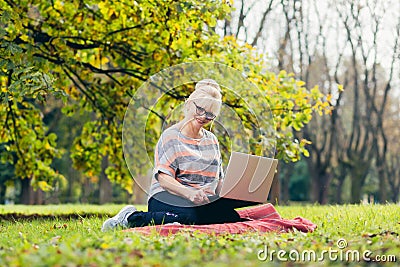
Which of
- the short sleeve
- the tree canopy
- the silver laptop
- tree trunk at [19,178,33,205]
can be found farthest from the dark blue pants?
tree trunk at [19,178,33,205]

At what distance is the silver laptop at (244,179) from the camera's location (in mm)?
6340

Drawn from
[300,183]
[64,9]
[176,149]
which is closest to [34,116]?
[64,9]

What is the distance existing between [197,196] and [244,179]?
53 cm

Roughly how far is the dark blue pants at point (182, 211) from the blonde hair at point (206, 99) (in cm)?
97

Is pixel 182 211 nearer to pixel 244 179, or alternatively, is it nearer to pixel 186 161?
pixel 186 161

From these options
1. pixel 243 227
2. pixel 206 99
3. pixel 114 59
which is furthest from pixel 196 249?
pixel 114 59

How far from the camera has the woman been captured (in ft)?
21.2

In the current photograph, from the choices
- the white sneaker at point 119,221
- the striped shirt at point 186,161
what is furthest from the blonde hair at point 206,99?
the white sneaker at point 119,221

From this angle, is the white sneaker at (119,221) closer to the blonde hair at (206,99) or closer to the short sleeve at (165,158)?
the short sleeve at (165,158)

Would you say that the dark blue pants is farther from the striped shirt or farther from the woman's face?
the woman's face

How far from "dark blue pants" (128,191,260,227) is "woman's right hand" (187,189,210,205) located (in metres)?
0.08

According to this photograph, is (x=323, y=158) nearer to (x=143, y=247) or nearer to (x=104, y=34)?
(x=104, y=34)

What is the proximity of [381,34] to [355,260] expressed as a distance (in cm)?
2030

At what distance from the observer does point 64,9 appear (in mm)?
11141
